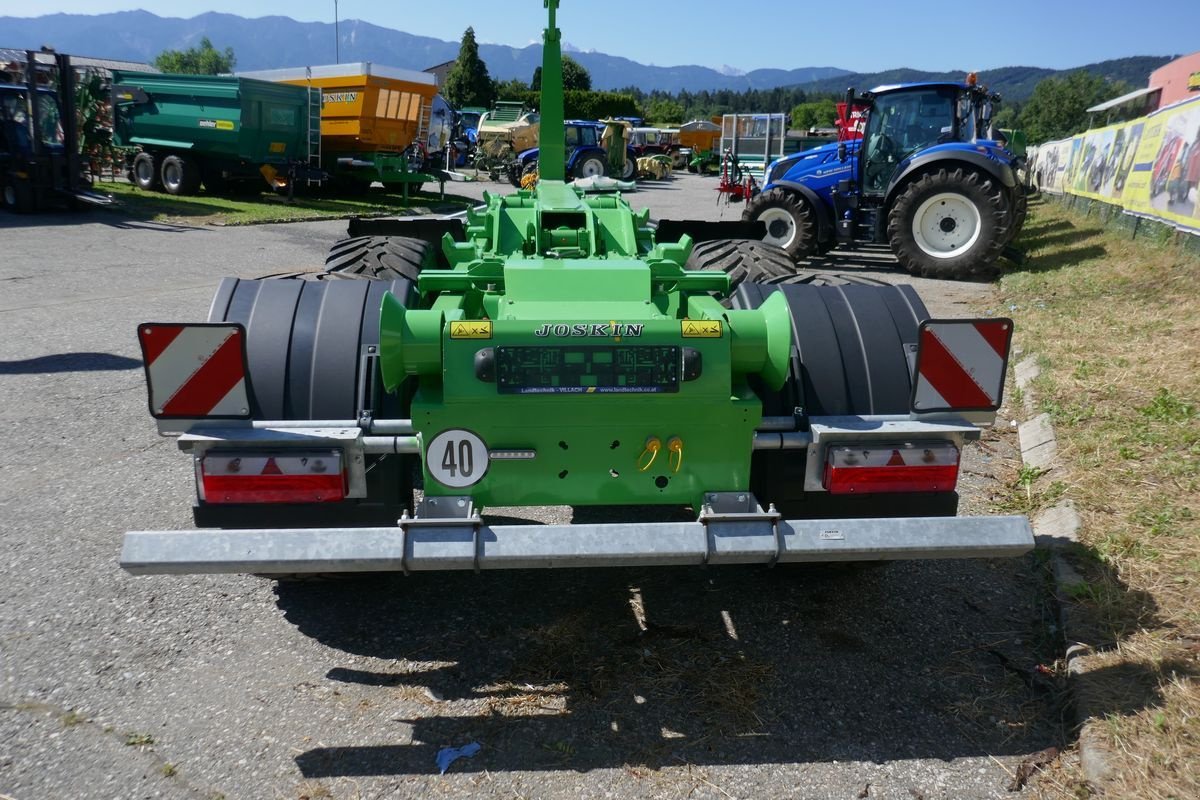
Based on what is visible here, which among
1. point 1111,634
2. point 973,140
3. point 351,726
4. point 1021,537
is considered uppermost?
point 973,140

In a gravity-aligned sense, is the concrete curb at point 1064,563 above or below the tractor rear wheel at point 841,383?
below

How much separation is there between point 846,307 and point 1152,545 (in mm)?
1830

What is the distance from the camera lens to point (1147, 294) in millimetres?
8750

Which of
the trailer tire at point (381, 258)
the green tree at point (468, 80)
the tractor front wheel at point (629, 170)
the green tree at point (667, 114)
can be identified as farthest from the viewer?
the green tree at point (667, 114)

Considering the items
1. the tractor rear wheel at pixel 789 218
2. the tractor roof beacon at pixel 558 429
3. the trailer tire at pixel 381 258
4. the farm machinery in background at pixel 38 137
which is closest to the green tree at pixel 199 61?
the farm machinery in background at pixel 38 137

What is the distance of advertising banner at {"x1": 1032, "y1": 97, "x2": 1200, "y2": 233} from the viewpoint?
10086 mm

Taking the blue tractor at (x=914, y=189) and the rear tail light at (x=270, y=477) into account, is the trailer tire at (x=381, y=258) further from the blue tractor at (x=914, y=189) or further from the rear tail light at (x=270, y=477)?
the blue tractor at (x=914, y=189)

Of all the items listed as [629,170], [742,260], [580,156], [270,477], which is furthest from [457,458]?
[629,170]

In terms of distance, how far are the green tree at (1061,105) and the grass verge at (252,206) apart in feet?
206

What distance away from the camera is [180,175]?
1986 cm

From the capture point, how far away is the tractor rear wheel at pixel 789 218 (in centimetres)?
1309

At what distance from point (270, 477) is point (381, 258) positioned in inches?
102

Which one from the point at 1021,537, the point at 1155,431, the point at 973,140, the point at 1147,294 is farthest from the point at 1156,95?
the point at 1021,537

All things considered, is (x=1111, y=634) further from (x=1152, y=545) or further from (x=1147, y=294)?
(x=1147, y=294)
